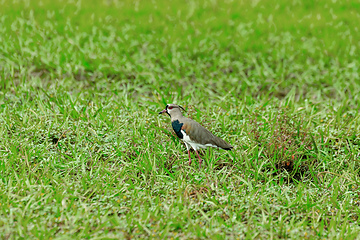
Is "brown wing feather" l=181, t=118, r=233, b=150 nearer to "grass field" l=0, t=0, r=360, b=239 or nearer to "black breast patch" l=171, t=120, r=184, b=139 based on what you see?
"black breast patch" l=171, t=120, r=184, b=139

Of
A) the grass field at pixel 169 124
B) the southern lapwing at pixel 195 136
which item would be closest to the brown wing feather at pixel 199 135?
the southern lapwing at pixel 195 136

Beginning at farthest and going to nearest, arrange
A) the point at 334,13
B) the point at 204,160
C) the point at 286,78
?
the point at 334,13
the point at 286,78
the point at 204,160

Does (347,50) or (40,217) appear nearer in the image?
(40,217)

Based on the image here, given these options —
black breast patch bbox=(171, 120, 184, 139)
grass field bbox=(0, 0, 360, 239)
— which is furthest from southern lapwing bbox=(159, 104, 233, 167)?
grass field bbox=(0, 0, 360, 239)

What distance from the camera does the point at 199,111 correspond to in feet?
17.0

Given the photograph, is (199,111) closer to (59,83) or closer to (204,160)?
(204,160)

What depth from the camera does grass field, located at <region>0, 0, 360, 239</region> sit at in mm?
3650

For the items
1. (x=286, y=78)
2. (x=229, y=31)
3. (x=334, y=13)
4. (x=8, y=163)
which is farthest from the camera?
(x=334, y=13)

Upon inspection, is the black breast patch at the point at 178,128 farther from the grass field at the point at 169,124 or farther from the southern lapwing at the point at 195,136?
the grass field at the point at 169,124

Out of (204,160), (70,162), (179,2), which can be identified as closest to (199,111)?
(204,160)

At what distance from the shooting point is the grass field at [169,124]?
3.65 metres

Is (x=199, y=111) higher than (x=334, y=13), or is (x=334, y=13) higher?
(x=334, y=13)

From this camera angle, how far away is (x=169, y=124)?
197 inches

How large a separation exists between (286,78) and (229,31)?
1.73 m
